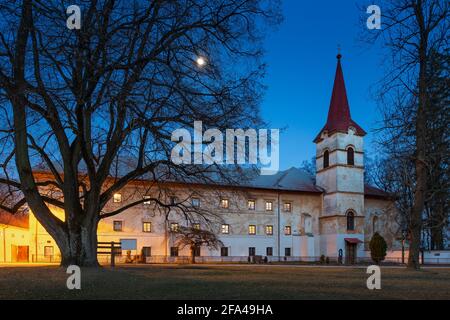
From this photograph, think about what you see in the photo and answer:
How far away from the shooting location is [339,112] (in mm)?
59562

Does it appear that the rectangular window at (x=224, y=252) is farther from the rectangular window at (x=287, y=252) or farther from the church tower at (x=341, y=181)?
the church tower at (x=341, y=181)

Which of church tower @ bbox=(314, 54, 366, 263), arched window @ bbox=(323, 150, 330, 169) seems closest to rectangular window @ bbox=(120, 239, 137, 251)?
church tower @ bbox=(314, 54, 366, 263)

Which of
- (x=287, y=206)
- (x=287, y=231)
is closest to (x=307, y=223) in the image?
(x=287, y=231)

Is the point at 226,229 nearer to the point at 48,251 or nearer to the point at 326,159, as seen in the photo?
the point at 326,159

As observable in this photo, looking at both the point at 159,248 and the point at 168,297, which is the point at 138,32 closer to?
the point at 168,297

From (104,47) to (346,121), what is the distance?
48157 millimetres

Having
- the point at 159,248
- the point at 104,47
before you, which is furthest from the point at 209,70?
the point at 159,248

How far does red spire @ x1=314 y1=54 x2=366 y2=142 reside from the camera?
5844 centimetres

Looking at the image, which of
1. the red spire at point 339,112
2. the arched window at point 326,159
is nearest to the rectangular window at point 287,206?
the arched window at point 326,159

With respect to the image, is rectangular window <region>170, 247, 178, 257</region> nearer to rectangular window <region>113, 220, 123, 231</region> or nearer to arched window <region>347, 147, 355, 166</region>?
rectangular window <region>113, 220, 123, 231</region>

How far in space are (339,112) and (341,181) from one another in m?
8.65

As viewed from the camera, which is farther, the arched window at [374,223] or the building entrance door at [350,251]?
the arched window at [374,223]

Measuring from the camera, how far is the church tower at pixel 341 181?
5656 cm

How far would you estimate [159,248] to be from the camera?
51188 mm
